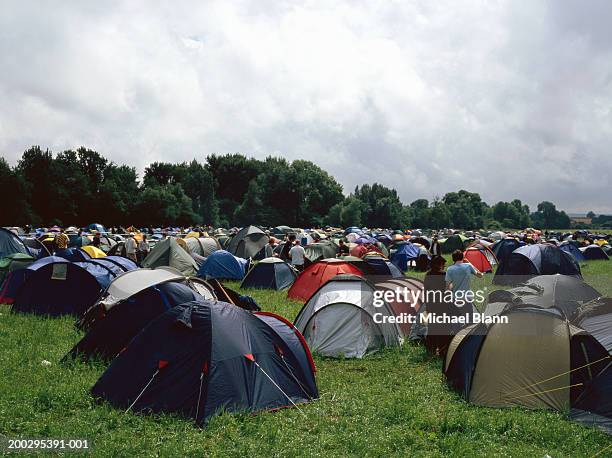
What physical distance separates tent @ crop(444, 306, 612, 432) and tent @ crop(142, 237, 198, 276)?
1405cm

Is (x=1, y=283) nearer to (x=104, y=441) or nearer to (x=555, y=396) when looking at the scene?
(x=104, y=441)

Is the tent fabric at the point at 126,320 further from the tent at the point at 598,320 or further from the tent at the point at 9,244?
the tent at the point at 9,244

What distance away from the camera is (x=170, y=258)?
19594 mm

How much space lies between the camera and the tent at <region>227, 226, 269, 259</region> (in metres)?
28.8

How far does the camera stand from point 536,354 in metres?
6.91

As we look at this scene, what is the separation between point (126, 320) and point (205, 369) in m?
3.04

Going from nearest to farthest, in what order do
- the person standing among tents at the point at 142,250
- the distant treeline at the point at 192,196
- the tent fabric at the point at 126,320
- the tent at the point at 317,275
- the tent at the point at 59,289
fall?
1. the tent fabric at the point at 126,320
2. the tent at the point at 59,289
3. the tent at the point at 317,275
4. the person standing among tents at the point at 142,250
5. the distant treeline at the point at 192,196

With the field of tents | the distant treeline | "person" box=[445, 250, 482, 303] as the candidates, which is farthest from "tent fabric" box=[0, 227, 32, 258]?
the distant treeline

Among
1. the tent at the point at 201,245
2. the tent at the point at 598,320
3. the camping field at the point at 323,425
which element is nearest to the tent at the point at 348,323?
the camping field at the point at 323,425

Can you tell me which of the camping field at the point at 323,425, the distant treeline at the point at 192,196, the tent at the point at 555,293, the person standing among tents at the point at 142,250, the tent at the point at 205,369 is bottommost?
the camping field at the point at 323,425

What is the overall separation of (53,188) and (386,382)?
195ft

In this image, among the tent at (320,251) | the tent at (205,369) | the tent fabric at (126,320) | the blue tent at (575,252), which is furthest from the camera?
the blue tent at (575,252)

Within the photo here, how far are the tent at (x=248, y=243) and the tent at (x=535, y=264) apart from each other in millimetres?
12894

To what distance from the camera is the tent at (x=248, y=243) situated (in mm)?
28766
